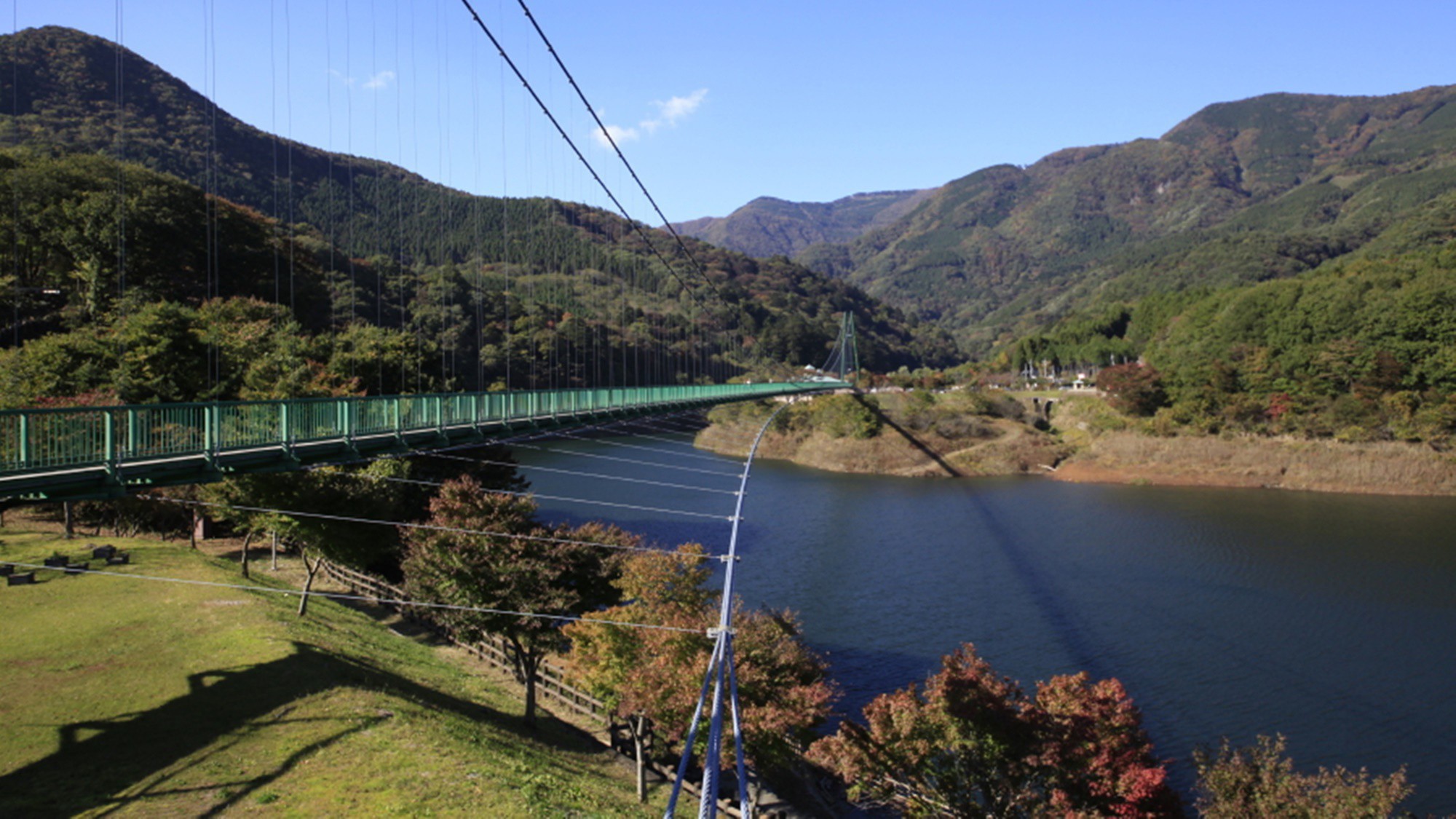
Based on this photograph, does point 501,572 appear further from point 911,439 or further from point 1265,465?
point 1265,465

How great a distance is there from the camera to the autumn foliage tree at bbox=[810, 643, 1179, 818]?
30.4 ft

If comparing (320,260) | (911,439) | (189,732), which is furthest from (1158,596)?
(320,260)

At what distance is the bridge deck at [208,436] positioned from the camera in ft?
22.1

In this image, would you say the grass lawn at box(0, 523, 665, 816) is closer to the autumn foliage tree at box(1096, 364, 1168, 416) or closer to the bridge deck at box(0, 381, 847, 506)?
the bridge deck at box(0, 381, 847, 506)

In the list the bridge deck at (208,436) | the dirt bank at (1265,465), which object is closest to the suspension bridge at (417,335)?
the bridge deck at (208,436)

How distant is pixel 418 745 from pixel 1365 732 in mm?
13814

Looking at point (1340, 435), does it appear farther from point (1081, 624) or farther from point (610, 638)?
point (610, 638)

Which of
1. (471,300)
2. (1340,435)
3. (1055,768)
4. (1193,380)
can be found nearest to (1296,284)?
(1193,380)

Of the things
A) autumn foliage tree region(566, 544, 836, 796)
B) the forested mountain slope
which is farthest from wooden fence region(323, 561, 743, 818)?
the forested mountain slope

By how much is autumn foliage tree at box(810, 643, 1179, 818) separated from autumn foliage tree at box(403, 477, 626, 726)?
4232 millimetres

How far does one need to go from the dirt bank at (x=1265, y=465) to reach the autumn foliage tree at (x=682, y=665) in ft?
113

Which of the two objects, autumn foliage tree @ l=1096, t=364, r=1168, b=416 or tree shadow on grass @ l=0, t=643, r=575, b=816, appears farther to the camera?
autumn foliage tree @ l=1096, t=364, r=1168, b=416

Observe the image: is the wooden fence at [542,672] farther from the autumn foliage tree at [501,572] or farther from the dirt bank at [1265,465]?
the dirt bank at [1265,465]

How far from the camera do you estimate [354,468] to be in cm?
1523
